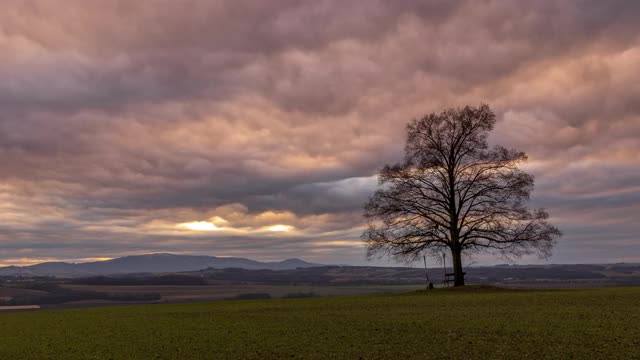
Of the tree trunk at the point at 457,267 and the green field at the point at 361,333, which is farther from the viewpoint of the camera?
the tree trunk at the point at 457,267

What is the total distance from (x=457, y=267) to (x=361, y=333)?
102 ft

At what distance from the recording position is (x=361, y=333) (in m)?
21.1

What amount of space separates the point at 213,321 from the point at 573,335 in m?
16.8

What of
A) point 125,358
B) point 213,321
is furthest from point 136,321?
point 125,358

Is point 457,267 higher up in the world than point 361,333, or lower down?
higher up

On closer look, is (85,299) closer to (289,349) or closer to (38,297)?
(38,297)

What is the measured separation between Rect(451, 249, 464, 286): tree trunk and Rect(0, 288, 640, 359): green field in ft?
57.3

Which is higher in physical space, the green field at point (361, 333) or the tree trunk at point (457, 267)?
the tree trunk at point (457, 267)

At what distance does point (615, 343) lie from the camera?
1662 cm

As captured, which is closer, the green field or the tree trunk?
the green field

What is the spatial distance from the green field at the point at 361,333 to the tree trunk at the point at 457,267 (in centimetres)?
1747

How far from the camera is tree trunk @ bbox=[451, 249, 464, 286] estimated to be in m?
49.7

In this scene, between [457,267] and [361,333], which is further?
[457,267]

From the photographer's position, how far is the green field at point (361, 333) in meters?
16.7
